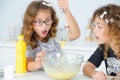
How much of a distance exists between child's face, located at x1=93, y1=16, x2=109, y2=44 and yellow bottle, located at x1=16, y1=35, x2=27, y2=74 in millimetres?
469

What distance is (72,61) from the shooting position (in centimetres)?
135

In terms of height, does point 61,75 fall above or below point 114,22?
below

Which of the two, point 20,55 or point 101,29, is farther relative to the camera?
point 101,29

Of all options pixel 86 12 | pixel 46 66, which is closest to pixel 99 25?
pixel 46 66

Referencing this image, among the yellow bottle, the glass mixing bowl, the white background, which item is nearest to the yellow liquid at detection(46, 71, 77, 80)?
the glass mixing bowl

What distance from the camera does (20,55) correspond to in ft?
4.78

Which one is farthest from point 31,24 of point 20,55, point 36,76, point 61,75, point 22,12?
point 22,12

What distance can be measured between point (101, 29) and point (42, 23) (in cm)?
40

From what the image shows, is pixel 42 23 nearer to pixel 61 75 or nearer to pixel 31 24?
pixel 31 24

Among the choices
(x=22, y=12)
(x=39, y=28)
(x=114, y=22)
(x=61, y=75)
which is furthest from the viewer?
(x=22, y=12)

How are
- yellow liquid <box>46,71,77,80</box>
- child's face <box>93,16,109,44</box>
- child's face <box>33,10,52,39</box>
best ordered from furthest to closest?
child's face <box>33,10,52,39</box>
child's face <box>93,16,109,44</box>
yellow liquid <box>46,71,77,80</box>

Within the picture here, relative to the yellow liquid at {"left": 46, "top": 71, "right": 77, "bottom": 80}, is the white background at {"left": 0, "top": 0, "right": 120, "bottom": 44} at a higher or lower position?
higher

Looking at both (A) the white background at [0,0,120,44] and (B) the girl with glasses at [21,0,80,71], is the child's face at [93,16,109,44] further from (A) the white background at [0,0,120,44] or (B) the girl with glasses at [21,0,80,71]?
(A) the white background at [0,0,120,44]

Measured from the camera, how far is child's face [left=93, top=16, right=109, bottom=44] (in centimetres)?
156
